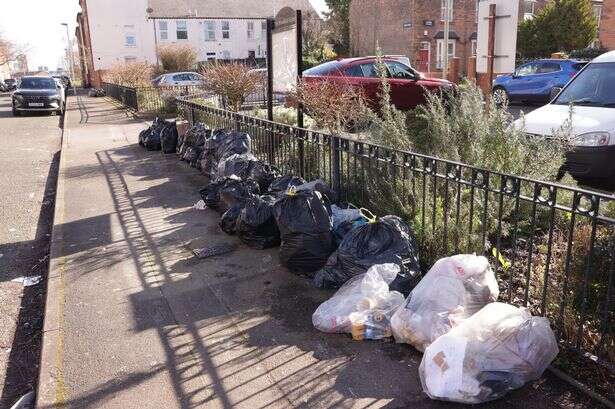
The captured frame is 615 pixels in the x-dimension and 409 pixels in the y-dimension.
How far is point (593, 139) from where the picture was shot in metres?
6.32

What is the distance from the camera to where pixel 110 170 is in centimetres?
954

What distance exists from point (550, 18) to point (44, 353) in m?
33.7

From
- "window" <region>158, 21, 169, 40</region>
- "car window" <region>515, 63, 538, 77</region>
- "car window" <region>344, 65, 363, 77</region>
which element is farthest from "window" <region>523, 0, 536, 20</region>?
"window" <region>158, 21, 169, 40</region>

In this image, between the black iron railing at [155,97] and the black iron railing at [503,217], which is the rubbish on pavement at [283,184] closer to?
the black iron railing at [503,217]

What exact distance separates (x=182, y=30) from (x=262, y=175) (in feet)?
161

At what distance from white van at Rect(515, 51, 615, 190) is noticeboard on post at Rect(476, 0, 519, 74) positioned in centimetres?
82

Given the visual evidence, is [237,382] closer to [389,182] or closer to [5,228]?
[389,182]

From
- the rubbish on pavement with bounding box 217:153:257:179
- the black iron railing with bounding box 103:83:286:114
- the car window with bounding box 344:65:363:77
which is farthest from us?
the black iron railing with bounding box 103:83:286:114

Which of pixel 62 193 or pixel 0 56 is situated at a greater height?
pixel 0 56

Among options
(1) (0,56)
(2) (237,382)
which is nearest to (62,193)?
(2) (237,382)

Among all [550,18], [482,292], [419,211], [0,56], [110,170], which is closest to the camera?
[482,292]

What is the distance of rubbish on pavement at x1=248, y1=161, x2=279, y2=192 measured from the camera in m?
6.49

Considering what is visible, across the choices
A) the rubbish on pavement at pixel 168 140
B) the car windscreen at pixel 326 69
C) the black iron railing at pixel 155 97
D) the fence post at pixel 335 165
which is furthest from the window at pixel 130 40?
the fence post at pixel 335 165

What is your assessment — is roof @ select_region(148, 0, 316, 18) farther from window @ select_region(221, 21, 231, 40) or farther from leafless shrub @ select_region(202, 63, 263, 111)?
leafless shrub @ select_region(202, 63, 263, 111)
